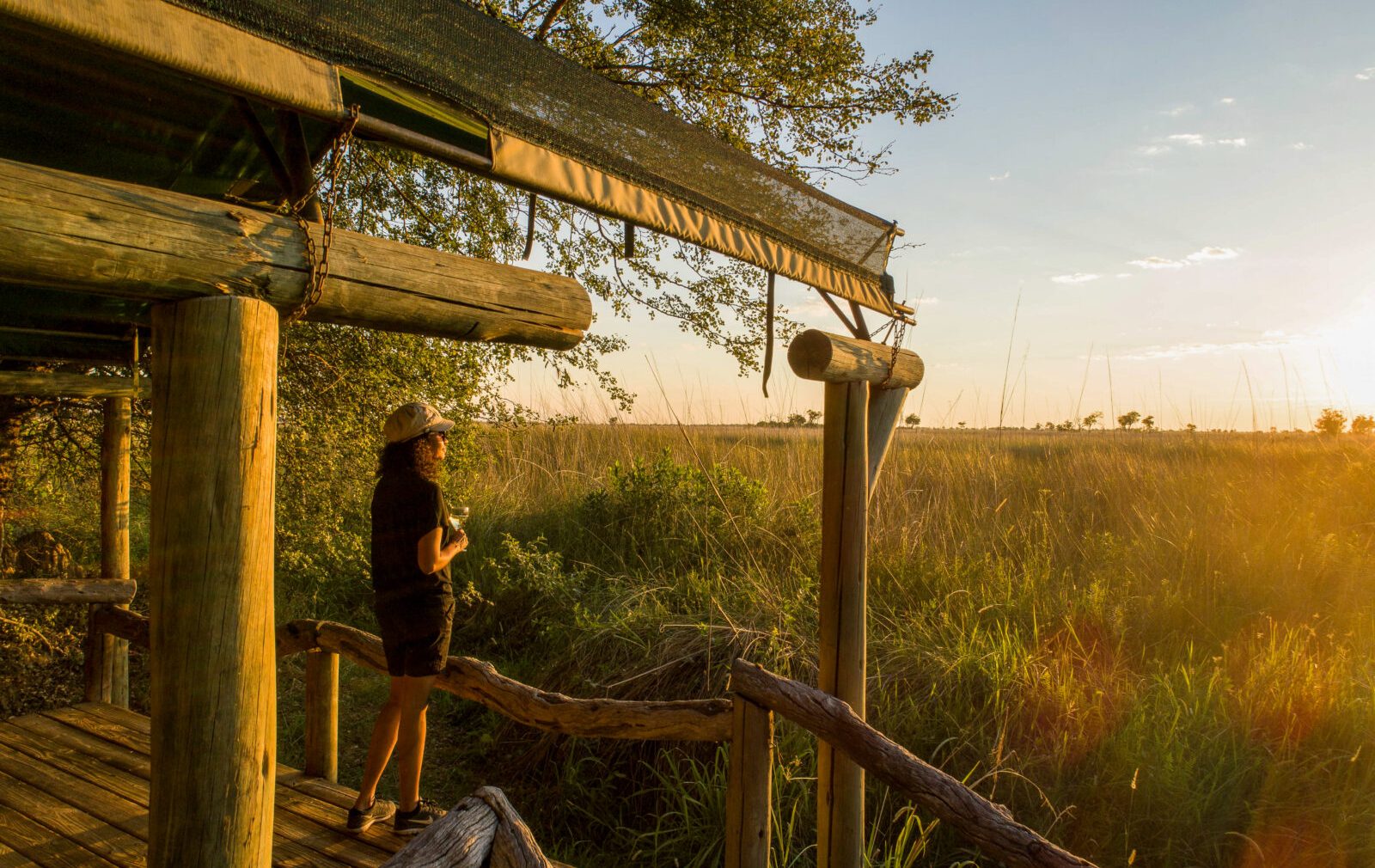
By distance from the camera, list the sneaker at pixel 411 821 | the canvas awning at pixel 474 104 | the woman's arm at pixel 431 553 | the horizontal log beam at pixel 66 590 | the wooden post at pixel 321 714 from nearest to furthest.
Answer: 1. the canvas awning at pixel 474 104
2. the woman's arm at pixel 431 553
3. the sneaker at pixel 411 821
4. the wooden post at pixel 321 714
5. the horizontal log beam at pixel 66 590

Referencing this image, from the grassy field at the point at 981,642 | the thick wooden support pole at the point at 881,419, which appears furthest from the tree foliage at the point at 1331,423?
the thick wooden support pole at the point at 881,419

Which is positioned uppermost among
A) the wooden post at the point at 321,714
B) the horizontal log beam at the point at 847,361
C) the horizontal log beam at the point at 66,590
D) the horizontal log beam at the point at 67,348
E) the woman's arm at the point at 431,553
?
the horizontal log beam at the point at 67,348

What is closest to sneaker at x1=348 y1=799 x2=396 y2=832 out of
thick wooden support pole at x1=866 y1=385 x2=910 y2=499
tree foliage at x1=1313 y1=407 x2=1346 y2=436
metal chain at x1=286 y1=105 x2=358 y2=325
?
metal chain at x1=286 y1=105 x2=358 y2=325

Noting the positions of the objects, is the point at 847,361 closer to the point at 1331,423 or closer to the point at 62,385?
the point at 62,385

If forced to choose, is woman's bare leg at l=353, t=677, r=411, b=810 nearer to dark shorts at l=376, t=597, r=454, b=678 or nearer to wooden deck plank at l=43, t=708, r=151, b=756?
dark shorts at l=376, t=597, r=454, b=678

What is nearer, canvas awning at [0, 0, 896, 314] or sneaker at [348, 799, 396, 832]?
canvas awning at [0, 0, 896, 314]

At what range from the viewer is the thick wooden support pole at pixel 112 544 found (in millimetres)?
5066

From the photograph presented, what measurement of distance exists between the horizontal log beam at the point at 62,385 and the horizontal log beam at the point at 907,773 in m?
4.05

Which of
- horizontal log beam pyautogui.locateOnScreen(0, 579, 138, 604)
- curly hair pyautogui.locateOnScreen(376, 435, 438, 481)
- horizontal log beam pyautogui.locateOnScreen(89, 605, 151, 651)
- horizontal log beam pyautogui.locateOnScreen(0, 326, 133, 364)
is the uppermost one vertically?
horizontal log beam pyautogui.locateOnScreen(0, 326, 133, 364)

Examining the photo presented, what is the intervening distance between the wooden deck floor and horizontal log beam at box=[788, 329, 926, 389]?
2.49m

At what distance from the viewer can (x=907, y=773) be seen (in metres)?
2.61

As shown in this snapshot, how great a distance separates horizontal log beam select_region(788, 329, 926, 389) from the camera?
3.43 metres

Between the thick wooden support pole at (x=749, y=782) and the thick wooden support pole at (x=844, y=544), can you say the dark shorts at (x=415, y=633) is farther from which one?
the thick wooden support pole at (x=844, y=544)

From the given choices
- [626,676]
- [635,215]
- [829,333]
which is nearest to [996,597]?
[626,676]
